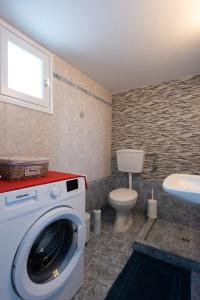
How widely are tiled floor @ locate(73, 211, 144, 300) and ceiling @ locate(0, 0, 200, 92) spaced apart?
1.90 m

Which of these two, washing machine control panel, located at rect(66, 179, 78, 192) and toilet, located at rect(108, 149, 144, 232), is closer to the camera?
washing machine control panel, located at rect(66, 179, 78, 192)

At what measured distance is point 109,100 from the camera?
8.62ft

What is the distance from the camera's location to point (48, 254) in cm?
105

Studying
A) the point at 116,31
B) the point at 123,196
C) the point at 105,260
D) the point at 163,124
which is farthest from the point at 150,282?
the point at 116,31

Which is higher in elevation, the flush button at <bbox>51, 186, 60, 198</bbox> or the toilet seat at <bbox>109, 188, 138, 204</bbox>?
the flush button at <bbox>51, 186, 60, 198</bbox>

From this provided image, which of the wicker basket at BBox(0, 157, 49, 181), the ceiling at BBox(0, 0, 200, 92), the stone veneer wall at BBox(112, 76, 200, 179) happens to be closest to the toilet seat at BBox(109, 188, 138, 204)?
the stone veneer wall at BBox(112, 76, 200, 179)

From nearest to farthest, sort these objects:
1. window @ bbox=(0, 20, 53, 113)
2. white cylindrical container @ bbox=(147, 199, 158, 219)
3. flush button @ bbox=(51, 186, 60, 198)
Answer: flush button @ bbox=(51, 186, 60, 198)
window @ bbox=(0, 20, 53, 113)
white cylindrical container @ bbox=(147, 199, 158, 219)

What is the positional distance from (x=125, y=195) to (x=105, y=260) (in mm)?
726

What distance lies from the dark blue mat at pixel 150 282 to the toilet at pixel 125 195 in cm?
52

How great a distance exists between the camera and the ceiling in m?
1.10

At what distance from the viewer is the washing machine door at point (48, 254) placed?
30.6 inches

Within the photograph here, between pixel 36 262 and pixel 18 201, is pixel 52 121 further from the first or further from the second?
pixel 36 262

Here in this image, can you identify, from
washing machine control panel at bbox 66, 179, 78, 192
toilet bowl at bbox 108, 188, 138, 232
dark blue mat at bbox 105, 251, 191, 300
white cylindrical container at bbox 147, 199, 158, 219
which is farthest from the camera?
white cylindrical container at bbox 147, 199, 158, 219

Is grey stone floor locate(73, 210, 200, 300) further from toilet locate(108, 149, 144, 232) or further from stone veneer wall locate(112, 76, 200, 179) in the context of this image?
stone veneer wall locate(112, 76, 200, 179)
